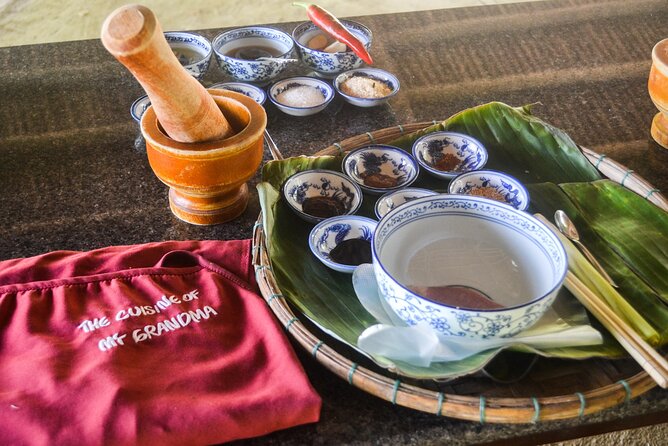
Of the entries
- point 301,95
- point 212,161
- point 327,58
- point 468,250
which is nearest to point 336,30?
point 327,58

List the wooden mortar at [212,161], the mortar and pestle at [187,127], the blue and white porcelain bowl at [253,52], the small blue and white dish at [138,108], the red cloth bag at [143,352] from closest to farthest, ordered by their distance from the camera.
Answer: the red cloth bag at [143,352] → the mortar and pestle at [187,127] → the wooden mortar at [212,161] → the small blue and white dish at [138,108] → the blue and white porcelain bowl at [253,52]

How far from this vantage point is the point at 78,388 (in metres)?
0.67

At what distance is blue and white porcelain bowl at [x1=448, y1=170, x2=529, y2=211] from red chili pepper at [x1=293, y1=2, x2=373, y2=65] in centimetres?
41

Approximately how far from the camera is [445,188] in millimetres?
1059

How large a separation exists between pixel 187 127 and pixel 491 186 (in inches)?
18.6

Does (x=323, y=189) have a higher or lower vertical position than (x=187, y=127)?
lower

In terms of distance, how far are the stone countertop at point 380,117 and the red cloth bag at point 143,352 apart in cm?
6

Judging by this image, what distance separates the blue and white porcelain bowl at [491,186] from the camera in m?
0.97

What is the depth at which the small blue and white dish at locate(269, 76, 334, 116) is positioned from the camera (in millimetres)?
1238

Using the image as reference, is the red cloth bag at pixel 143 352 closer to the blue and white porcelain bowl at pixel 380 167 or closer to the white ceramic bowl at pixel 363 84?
the blue and white porcelain bowl at pixel 380 167

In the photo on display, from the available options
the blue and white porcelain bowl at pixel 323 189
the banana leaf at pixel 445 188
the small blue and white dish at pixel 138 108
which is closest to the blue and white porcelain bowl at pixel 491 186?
the banana leaf at pixel 445 188

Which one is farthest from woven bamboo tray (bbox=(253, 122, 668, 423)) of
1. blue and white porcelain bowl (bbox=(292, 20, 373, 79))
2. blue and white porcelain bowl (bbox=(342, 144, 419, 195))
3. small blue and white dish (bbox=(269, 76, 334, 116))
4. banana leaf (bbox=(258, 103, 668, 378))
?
blue and white porcelain bowl (bbox=(292, 20, 373, 79))

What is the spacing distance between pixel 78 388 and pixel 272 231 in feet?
1.07

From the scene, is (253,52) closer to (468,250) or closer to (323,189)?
(323,189)
